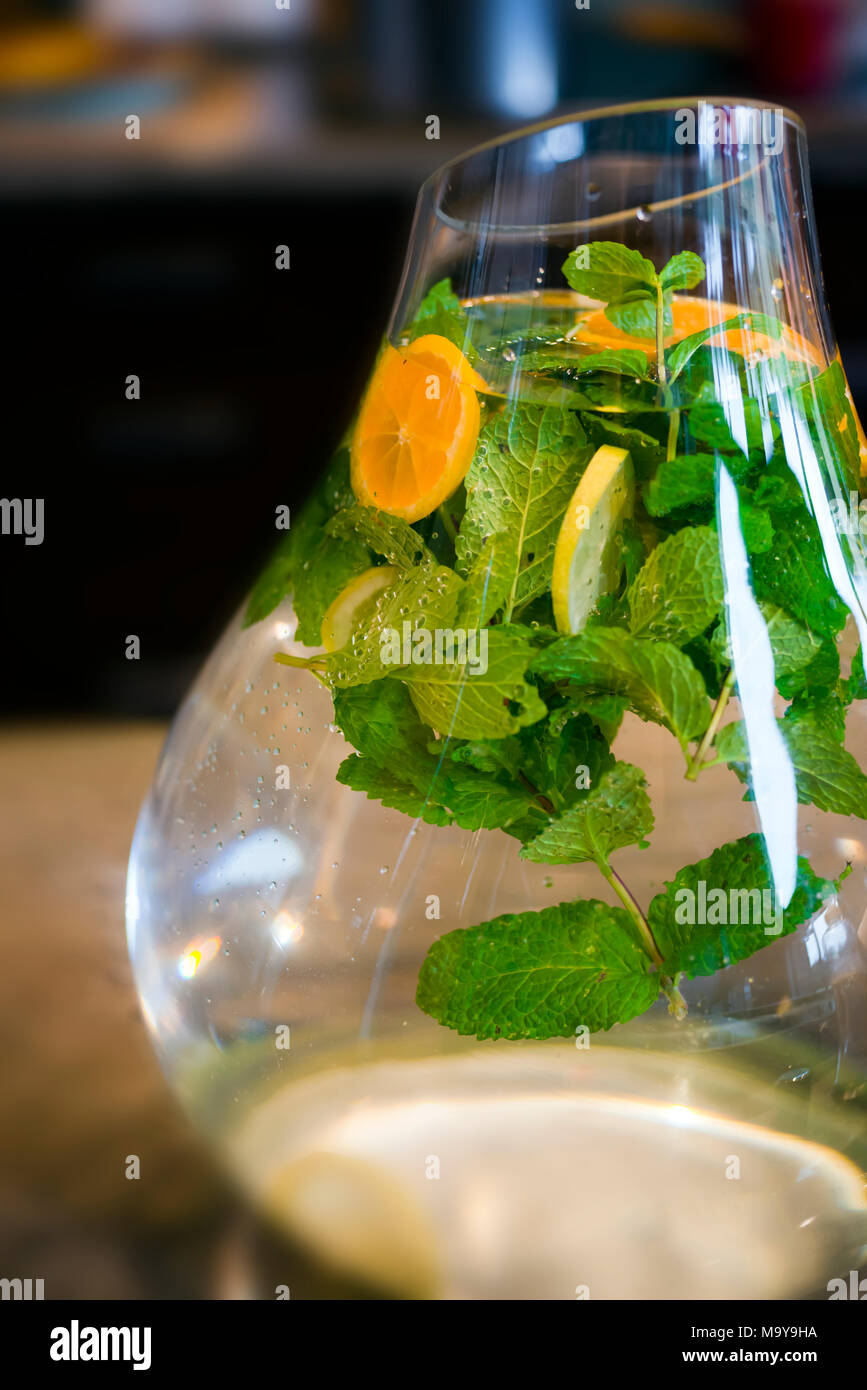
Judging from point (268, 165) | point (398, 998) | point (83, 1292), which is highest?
point (268, 165)

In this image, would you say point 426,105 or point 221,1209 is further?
point 426,105

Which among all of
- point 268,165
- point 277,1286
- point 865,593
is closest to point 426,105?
point 268,165

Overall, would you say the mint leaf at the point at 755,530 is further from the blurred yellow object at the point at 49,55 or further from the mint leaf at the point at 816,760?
the blurred yellow object at the point at 49,55

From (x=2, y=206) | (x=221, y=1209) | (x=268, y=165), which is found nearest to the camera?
(x=221, y=1209)

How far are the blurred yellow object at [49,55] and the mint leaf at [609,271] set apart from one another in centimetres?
116

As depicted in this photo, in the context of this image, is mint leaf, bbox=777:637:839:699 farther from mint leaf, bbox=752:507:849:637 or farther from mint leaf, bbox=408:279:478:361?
mint leaf, bbox=408:279:478:361

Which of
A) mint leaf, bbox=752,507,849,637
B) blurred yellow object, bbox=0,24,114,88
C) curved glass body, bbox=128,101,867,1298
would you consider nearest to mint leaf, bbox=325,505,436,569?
curved glass body, bbox=128,101,867,1298

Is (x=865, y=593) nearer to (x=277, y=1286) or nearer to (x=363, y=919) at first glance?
(x=363, y=919)

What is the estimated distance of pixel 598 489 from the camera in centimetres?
40

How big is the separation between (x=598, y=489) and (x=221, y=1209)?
302 mm

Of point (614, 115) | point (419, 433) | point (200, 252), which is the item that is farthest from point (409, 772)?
point (200, 252)

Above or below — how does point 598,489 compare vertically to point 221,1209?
above

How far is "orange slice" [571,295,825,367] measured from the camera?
17.1 inches

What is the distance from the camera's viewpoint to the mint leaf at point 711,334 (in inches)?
16.7
